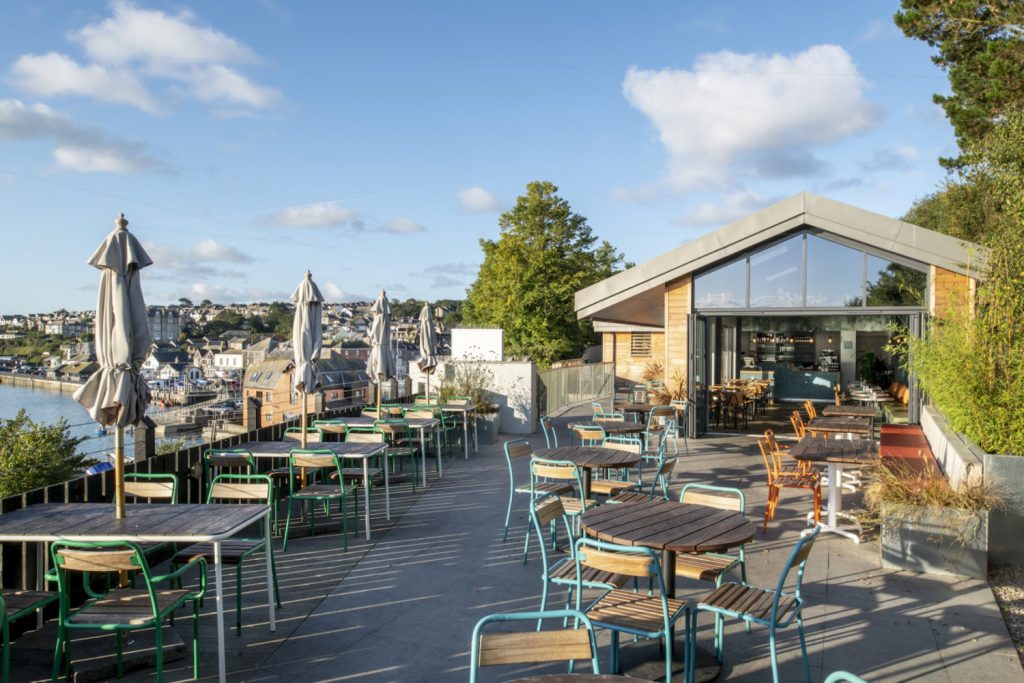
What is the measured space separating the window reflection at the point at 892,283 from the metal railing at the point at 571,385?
253 inches

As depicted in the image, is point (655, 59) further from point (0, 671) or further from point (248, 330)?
point (248, 330)

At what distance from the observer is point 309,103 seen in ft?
66.9

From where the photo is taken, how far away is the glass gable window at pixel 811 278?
460 inches

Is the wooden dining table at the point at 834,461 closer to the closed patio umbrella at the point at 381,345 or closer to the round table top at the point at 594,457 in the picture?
the round table top at the point at 594,457

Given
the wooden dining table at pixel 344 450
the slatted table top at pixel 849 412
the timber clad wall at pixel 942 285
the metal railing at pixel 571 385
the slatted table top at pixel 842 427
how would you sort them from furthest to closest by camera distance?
1. the metal railing at pixel 571 385
2. the timber clad wall at pixel 942 285
3. the slatted table top at pixel 849 412
4. the slatted table top at pixel 842 427
5. the wooden dining table at pixel 344 450

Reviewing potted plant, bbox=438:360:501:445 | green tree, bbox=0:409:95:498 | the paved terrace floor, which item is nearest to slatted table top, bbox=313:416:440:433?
the paved terrace floor

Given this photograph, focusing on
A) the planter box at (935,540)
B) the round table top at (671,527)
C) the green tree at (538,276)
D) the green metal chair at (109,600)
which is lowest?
the planter box at (935,540)

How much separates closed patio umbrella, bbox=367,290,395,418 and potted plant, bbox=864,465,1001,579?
6913 millimetres

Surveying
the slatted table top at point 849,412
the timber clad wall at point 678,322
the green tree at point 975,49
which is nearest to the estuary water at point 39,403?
the timber clad wall at point 678,322

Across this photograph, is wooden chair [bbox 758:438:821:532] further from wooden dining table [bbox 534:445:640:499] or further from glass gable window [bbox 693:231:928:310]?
glass gable window [bbox 693:231:928:310]

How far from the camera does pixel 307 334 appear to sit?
7.89 metres

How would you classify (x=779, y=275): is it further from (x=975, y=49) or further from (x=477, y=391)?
(x=477, y=391)

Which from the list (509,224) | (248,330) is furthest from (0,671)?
(248,330)

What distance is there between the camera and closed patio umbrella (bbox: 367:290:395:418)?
10.6 meters
